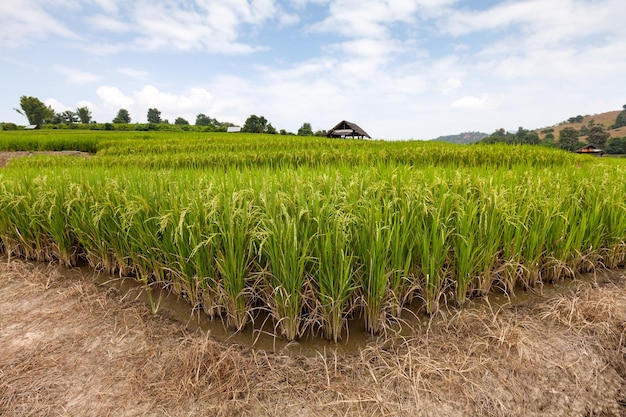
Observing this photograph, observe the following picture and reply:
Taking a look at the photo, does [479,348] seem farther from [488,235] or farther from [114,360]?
[114,360]

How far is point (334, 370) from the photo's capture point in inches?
76.5

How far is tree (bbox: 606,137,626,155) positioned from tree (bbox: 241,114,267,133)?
253ft

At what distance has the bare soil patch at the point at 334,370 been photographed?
1779 mm

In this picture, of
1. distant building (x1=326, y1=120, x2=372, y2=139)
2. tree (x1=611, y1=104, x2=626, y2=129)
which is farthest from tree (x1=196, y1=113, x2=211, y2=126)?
tree (x1=611, y1=104, x2=626, y2=129)

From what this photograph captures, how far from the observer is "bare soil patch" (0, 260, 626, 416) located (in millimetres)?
1779

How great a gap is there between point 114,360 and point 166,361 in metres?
0.37

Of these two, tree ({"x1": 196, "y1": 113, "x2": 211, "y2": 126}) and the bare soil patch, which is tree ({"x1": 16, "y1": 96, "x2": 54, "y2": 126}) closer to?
tree ({"x1": 196, "y1": 113, "x2": 211, "y2": 126})

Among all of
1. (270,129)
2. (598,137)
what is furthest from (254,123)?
(598,137)

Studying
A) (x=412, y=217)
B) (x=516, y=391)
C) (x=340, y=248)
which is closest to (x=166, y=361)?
(x=340, y=248)

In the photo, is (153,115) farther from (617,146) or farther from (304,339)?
(617,146)

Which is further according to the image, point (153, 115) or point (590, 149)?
point (153, 115)

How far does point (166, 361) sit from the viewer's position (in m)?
2.07

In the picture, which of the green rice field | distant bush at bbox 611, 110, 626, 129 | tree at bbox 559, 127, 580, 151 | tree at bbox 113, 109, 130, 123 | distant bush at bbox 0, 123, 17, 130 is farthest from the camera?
distant bush at bbox 611, 110, 626, 129

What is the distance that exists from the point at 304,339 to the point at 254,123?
70.3 metres
